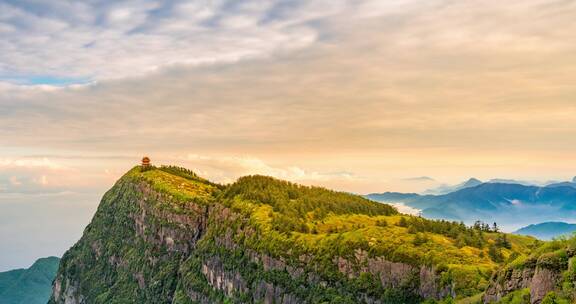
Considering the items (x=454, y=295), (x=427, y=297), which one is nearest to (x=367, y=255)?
(x=427, y=297)

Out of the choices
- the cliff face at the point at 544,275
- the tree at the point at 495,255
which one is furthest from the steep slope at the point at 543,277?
the tree at the point at 495,255

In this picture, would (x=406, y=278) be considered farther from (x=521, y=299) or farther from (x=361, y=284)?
(x=521, y=299)

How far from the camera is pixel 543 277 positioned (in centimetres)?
8294

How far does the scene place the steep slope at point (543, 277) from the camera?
254ft

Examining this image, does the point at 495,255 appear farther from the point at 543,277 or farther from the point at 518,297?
the point at 543,277

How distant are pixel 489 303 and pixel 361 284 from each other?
95080 millimetres

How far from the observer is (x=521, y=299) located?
8788cm

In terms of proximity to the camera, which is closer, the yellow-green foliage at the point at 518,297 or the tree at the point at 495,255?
the yellow-green foliage at the point at 518,297

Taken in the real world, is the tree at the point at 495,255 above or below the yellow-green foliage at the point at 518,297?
below

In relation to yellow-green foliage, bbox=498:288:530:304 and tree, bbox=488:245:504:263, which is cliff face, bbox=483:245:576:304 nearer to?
yellow-green foliage, bbox=498:288:530:304

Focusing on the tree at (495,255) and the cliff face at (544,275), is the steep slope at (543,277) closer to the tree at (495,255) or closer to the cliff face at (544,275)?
the cliff face at (544,275)

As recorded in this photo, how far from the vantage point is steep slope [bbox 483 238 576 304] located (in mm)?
77562

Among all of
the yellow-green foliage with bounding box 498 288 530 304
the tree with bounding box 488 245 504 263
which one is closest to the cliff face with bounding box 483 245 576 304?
the yellow-green foliage with bounding box 498 288 530 304

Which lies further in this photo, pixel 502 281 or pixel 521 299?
pixel 502 281
